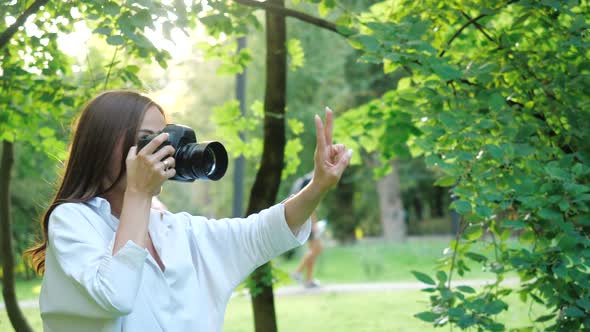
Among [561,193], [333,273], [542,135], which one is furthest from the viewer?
[333,273]

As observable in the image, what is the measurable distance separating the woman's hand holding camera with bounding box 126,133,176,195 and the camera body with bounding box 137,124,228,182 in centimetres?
4

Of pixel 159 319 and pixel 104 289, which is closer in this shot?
pixel 104 289

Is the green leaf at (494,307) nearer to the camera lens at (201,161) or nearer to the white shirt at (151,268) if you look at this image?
the white shirt at (151,268)

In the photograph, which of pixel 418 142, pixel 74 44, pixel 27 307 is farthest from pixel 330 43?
pixel 418 142

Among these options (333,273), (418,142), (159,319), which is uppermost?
(418,142)

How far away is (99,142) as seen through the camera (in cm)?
225

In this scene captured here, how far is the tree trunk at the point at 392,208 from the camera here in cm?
2542

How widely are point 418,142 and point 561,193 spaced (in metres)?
0.64

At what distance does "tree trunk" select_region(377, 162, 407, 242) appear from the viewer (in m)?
25.4

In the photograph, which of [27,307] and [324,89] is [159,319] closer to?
[27,307]

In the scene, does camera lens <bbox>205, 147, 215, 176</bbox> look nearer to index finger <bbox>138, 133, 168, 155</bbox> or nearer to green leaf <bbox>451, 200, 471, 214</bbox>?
index finger <bbox>138, 133, 168, 155</bbox>

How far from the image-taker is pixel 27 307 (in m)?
10.3

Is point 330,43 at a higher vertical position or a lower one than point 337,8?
higher

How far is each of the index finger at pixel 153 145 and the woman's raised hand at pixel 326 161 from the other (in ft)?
1.58
